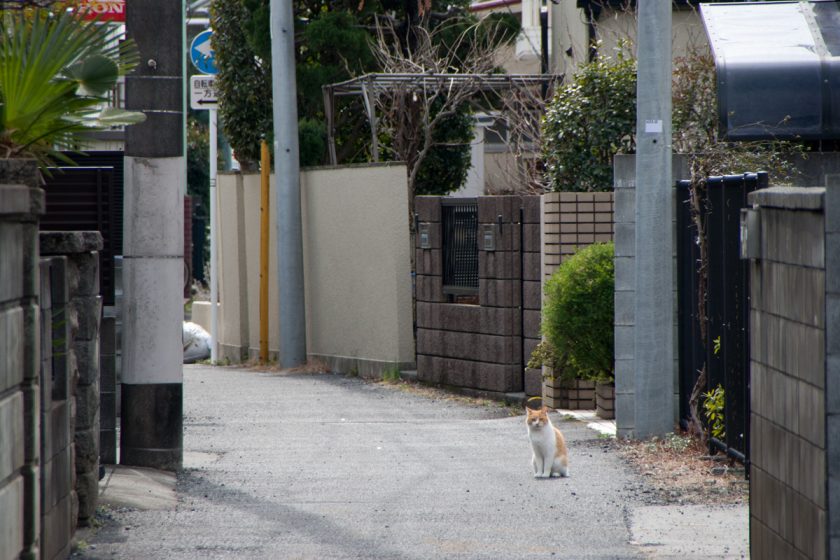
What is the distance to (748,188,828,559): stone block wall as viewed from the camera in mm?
4270

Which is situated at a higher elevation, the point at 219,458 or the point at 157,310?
the point at 157,310

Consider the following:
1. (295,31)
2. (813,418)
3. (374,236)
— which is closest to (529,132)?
(374,236)

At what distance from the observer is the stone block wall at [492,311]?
12555mm

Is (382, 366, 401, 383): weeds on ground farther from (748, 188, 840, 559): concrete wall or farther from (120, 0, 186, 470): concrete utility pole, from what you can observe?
(748, 188, 840, 559): concrete wall

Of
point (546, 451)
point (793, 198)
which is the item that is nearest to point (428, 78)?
point (546, 451)

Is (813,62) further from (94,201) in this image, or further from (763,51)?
(94,201)

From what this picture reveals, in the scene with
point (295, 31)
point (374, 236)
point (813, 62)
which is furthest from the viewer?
point (295, 31)

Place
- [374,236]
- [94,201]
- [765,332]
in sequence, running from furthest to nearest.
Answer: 1. [374,236]
2. [94,201]
3. [765,332]

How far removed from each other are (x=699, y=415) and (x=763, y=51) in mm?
4721

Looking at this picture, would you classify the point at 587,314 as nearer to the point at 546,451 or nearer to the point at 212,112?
the point at 546,451

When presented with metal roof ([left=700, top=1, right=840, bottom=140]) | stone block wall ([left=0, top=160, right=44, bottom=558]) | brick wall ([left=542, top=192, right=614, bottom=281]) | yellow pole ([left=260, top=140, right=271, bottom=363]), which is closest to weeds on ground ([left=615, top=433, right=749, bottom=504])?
brick wall ([left=542, top=192, right=614, bottom=281])

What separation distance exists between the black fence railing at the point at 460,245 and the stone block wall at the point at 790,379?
27.1 feet

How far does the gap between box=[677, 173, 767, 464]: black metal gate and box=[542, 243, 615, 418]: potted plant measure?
1007 mm

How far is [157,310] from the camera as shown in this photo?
830 centimetres
